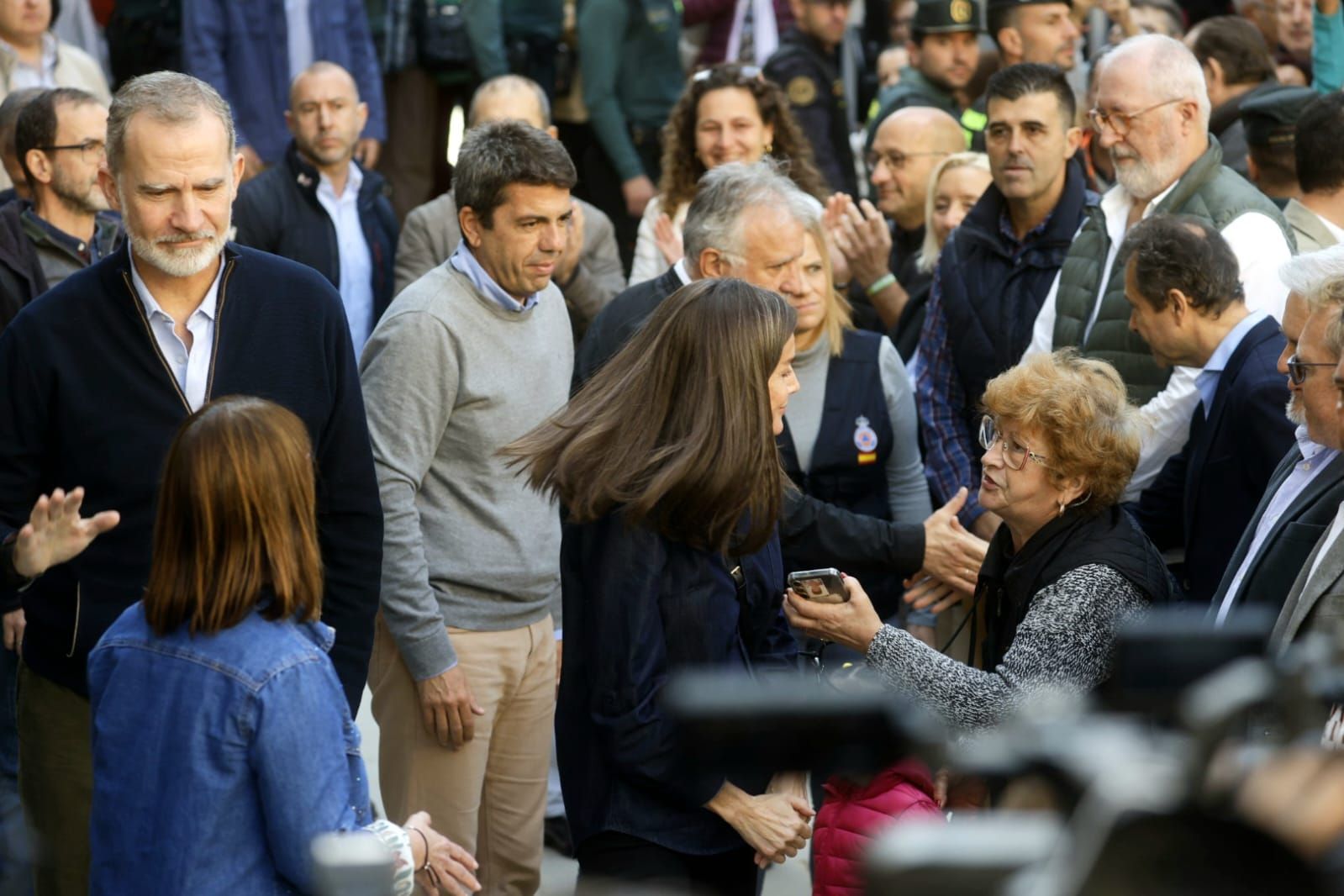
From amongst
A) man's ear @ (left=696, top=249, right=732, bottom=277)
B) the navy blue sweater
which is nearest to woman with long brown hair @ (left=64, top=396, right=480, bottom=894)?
the navy blue sweater

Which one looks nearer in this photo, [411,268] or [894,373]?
[894,373]

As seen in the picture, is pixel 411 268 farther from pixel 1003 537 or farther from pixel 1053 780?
pixel 1053 780

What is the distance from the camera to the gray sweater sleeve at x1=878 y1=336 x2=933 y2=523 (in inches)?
182

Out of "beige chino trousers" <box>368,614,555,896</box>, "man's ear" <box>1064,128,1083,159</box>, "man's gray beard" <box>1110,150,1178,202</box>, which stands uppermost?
"man's ear" <box>1064,128,1083,159</box>

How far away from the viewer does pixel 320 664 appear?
8.68 feet

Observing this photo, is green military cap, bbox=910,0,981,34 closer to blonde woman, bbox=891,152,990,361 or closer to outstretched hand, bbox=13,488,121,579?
blonde woman, bbox=891,152,990,361

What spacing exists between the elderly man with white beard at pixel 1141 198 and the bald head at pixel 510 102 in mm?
2488

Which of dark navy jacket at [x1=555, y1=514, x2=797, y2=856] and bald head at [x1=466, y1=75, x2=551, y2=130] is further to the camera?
bald head at [x1=466, y1=75, x2=551, y2=130]

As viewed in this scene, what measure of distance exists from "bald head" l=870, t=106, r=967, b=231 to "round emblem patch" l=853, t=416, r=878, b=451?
2.15 metres

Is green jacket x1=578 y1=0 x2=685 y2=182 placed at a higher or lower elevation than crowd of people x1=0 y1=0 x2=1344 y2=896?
higher

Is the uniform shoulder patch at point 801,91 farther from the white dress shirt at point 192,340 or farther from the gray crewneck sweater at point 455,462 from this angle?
the white dress shirt at point 192,340

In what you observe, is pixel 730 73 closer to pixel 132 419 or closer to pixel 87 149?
pixel 87 149

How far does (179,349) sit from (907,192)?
12.1ft

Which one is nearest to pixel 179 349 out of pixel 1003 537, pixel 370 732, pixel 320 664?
pixel 320 664
